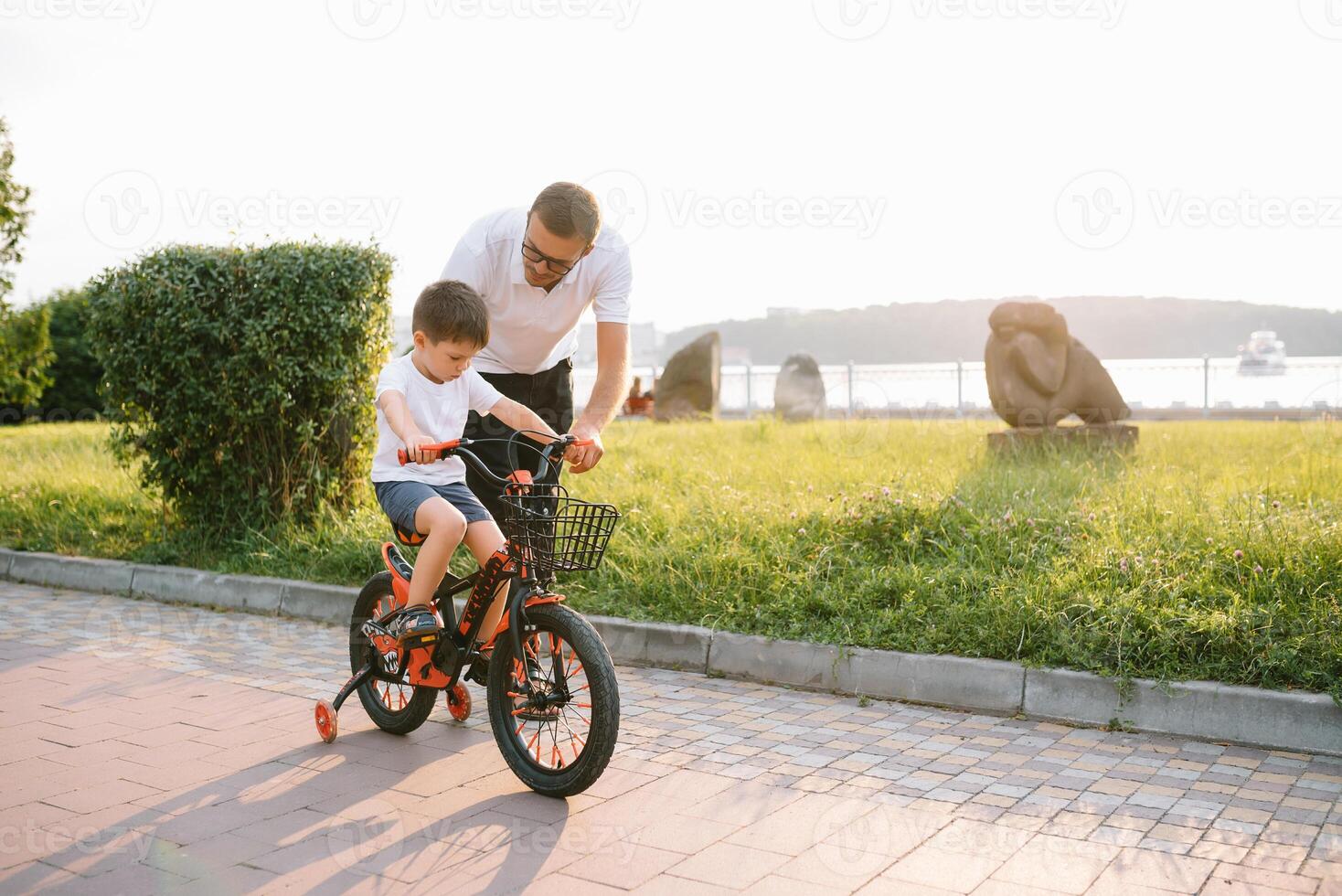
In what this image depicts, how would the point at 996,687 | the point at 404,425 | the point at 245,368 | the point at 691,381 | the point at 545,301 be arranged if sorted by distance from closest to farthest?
1. the point at 404,425
2. the point at 545,301
3. the point at 996,687
4. the point at 245,368
5. the point at 691,381

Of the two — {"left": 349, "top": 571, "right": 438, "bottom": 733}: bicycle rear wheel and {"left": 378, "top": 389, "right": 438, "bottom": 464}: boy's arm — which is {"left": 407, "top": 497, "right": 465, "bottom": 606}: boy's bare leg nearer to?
{"left": 378, "top": 389, "right": 438, "bottom": 464}: boy's arm

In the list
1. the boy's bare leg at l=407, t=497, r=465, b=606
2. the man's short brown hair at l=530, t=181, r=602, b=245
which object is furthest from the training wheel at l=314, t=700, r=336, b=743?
the man's short brown hair at l=530, t=181, r=602, b=245

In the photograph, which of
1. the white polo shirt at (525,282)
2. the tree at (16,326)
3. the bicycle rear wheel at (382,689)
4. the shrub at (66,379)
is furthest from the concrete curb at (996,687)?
the shrub at (66,379)

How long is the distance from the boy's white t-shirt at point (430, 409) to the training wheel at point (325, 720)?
876 mm

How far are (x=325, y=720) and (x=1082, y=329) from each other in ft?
139

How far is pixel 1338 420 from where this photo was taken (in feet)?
34.1

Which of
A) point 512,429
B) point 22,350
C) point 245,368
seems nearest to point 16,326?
point 22,350

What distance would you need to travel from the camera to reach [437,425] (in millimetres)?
4070

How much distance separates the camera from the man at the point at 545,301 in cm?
411

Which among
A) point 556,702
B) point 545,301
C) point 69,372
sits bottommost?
point 556,702

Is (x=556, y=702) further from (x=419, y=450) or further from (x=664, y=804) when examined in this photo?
(x=419, y=450)

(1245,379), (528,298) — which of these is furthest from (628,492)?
(1245,379)

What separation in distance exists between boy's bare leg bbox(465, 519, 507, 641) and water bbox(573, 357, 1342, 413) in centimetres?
1489

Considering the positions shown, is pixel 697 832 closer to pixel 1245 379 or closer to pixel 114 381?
pixel 114 381
